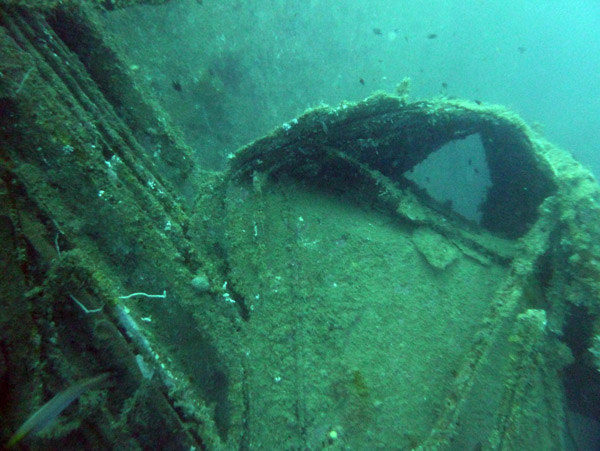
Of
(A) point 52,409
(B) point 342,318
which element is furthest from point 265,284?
(A) point 52,409

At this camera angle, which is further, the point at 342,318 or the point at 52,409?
the point at 342,318

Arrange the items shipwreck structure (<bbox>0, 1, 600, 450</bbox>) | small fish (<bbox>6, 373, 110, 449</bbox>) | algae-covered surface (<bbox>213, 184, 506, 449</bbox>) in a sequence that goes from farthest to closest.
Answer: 1. algae-covered surface (<bbox>213, 184, 506, 449</bbox>)
2. shipwreck structure (<bbox>0, 1, 600, 450</bbox>)
3. small fish (<bbox>6, 373, 110, 449</bbox>)

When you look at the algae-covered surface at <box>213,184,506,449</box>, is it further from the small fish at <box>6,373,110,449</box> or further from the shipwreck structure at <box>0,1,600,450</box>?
the small fish at <box>6,373,110,449</box>

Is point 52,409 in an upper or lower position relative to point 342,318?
lower

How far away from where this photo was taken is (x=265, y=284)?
114 inches

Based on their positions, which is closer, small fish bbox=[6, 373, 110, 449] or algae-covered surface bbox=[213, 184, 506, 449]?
small fish bbox=[6, 373, 110, 449]

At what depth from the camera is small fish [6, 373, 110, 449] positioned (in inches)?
58.6

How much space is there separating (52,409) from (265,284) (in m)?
1.66

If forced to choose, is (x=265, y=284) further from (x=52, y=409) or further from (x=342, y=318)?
(x=52, y=409)

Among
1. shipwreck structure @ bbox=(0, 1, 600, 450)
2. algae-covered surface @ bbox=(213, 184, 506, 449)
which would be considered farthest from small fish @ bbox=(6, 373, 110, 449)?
algae-covered surface @ bbox=(213, 184, 506, 449)

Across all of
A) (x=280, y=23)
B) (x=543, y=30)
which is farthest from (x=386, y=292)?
(x=543, y=30)

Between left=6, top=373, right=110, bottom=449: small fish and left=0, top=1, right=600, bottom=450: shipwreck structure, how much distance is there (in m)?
0.06

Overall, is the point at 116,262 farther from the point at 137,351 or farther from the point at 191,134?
the point at 191,134

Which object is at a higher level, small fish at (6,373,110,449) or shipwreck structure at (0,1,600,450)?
shipwreck structure at (0,1,600,450)
